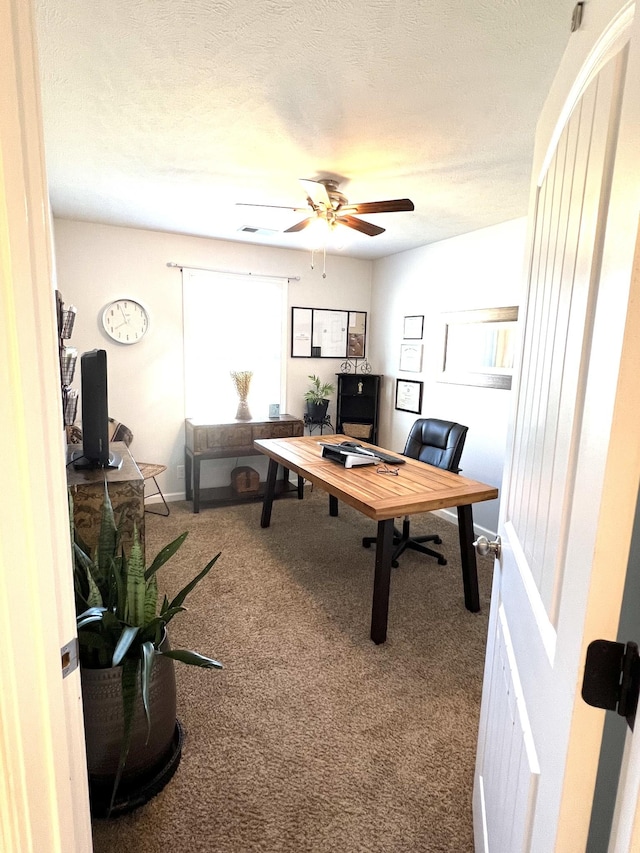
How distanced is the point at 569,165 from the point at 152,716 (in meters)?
1.76

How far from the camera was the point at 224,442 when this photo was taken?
13.3ft

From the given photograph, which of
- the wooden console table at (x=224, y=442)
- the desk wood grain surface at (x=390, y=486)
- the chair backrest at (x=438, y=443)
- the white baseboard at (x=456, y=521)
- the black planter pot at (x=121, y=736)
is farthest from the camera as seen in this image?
the wooden console table at (x=224, y=442)

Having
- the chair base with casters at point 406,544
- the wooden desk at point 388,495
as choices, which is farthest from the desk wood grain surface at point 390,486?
the chair base with casters at point 406,544

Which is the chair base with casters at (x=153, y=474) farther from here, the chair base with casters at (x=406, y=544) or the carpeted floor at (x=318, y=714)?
the chair base with casters at (x=406, y=544)

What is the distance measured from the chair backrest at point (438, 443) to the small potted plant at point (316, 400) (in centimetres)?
143

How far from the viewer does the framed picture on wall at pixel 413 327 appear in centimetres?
427

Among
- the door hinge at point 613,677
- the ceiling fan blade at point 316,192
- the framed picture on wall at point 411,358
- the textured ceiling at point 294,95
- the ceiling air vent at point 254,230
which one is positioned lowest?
the door hinge at point 613,677

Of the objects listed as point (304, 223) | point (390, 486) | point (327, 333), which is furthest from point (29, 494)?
point (327, 333)

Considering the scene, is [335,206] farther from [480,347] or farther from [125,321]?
[125,321]

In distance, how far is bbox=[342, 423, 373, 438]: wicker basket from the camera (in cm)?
471

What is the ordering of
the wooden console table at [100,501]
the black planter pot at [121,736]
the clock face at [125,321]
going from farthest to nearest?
Result: the clock face at [125,321] < the wooden console table at [100,501] < the black planter pot at [121,736]

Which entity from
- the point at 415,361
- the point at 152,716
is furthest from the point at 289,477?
the point at 152,716

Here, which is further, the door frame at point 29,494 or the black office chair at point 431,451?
the black office chair at point 431,451

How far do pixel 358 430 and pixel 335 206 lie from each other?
2.59 metres
